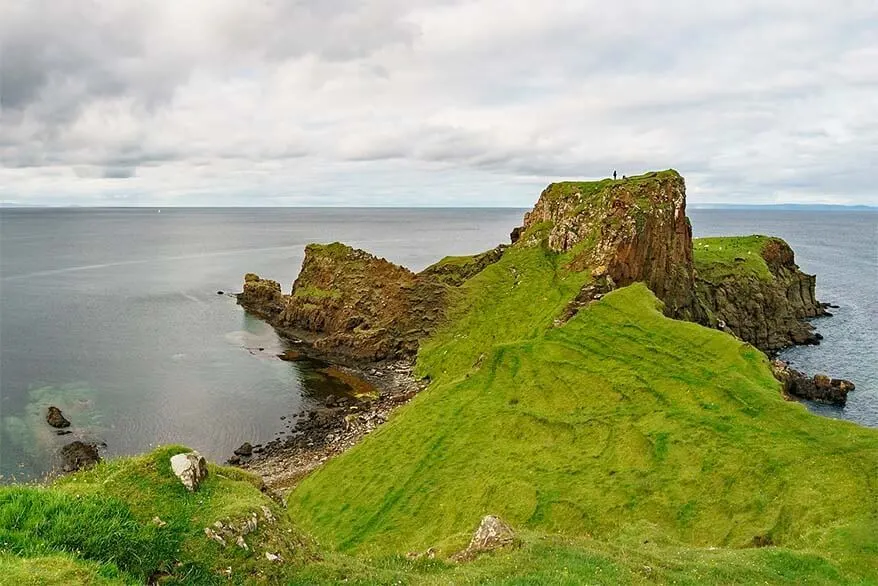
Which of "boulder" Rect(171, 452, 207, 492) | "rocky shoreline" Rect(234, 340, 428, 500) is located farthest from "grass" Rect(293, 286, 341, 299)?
"boulder" Rect(171, 452, 207, 492)

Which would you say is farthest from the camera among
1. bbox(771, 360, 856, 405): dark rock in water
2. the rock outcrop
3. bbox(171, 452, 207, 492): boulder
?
the rock outcrop

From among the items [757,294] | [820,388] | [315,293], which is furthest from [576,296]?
[315,293]

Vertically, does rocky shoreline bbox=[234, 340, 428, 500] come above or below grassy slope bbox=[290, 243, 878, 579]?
below

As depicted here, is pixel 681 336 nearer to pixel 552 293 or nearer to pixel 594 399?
pixel 594 399

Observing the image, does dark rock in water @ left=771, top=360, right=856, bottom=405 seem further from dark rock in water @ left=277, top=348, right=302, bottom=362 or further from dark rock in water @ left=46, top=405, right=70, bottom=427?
dark rock in water @ left=46, top=405, right=70, bottom=427

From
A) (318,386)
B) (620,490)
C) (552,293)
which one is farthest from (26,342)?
(620,490)

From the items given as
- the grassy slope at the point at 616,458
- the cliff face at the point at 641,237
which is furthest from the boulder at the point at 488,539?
the cliff face at the point at 641,237

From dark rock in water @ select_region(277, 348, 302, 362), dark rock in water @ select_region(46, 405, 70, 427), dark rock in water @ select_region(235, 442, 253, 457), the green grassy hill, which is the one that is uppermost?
the green grassy hill
